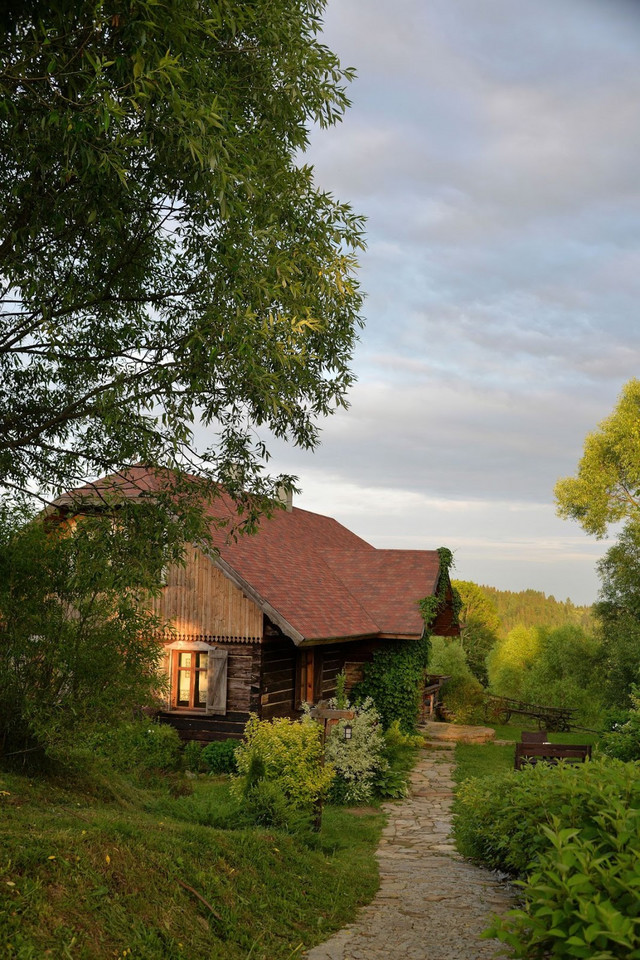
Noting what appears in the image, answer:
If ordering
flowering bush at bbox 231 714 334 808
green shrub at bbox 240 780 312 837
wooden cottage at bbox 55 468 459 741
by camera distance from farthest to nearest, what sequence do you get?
1. wooden cottage at bbox 55 468 459 741
2. flowering bush at bbox 231 714 334 808
3. green shrub at bbox 240 780 312 837

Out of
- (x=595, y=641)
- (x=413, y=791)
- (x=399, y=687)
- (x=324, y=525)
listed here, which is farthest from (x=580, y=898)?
(x=595, y=641)

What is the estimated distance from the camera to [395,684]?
21125mm

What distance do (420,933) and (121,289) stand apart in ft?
27.7

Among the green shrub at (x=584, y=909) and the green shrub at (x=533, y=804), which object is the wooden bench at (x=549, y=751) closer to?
the green shrub at (x=533, y=804)

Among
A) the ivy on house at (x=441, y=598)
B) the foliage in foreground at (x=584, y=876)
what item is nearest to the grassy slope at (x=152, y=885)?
the foliage in foreground at (x=584, y=876)

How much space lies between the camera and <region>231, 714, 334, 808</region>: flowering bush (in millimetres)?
11195

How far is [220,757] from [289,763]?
17.7ft

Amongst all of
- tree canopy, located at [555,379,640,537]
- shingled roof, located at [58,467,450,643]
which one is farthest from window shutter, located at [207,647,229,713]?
tree canopy, located at [555,379,640,537]

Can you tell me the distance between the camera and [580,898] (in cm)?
343

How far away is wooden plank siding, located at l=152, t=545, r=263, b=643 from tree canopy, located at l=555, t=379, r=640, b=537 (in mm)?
20001

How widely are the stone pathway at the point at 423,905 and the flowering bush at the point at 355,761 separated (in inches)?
65.4

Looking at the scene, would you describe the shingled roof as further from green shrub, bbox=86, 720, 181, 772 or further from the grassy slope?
the grassy slope

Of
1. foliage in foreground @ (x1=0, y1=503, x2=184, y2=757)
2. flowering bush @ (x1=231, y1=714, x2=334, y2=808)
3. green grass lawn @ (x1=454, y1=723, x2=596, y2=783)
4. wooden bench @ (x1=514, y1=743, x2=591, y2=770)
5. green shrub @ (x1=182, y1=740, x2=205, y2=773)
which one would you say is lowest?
green grass lawn @ (x1=454, y1=723, x2=596, y2=783)

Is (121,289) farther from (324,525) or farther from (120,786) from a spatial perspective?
(324,525)
